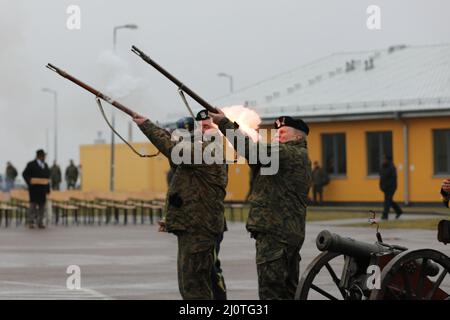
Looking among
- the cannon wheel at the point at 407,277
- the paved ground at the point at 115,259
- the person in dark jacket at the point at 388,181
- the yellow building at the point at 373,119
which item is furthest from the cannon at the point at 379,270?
the yellow building at the point at 373,119

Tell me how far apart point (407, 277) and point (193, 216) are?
1.96m

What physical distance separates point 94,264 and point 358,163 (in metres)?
27.7

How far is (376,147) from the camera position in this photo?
149ft

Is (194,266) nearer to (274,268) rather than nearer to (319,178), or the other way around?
(274,268)

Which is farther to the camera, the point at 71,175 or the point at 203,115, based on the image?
the point at 71,175

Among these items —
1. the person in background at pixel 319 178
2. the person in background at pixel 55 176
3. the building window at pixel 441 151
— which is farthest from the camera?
the person in background at pixel 55 176

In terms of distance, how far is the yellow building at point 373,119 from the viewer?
143 ft

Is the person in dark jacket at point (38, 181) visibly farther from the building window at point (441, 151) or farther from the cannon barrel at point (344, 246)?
the cannon barrel at point (344, 246)

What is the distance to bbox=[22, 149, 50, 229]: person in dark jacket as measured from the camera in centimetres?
3014

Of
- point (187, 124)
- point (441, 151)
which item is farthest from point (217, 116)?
point (441, 151)

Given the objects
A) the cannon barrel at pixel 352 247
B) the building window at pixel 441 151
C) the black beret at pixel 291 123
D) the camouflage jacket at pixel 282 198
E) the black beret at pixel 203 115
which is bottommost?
the cannon barrel at pixel 352 247

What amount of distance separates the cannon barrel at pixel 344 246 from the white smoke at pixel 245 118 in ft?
3.92

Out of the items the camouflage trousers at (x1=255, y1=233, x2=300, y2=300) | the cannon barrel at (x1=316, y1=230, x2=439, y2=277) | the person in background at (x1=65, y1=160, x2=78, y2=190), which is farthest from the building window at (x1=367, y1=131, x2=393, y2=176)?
the cannon barrel at (x1=316, y1=230, x2=439, y2=277)

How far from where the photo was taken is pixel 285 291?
941 cm
